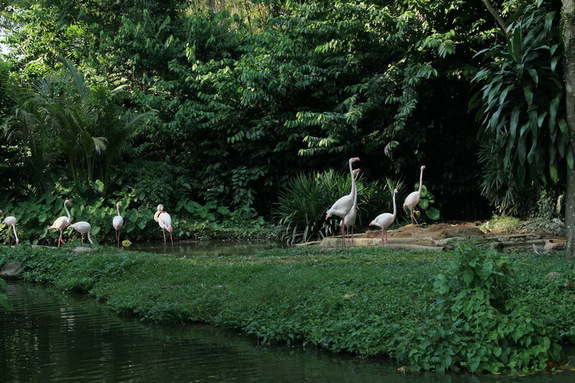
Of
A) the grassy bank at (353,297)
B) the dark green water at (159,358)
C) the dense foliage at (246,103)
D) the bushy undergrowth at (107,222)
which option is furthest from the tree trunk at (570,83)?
the bushy undergrowth at (107,222)

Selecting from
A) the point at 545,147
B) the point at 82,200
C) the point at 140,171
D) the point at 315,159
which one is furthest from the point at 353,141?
the point at 545,147

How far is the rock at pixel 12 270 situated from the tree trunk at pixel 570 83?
28.5 ft

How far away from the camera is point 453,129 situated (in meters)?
17.5

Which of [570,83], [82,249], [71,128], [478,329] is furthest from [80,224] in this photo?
[478,329]

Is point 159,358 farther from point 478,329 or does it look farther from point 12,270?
point 12,270

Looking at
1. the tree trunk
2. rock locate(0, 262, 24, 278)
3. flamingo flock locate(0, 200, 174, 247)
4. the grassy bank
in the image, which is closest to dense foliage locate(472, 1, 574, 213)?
the tree trunk

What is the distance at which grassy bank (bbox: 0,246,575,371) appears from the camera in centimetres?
473

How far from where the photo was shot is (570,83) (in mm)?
8320

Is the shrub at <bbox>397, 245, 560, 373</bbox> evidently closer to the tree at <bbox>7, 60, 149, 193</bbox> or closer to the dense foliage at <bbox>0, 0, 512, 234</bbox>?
the dense foliage at <bbox>0, 0, 512, 234</bbox>

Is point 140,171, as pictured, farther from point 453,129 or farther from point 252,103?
point 453,129

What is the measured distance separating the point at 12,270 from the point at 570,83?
9307mm

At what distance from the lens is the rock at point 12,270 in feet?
35.0

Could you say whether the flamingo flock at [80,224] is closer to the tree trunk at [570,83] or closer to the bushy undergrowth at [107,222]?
the bushy undergrowth at [107,222]

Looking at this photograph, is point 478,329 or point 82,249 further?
point 82,249
